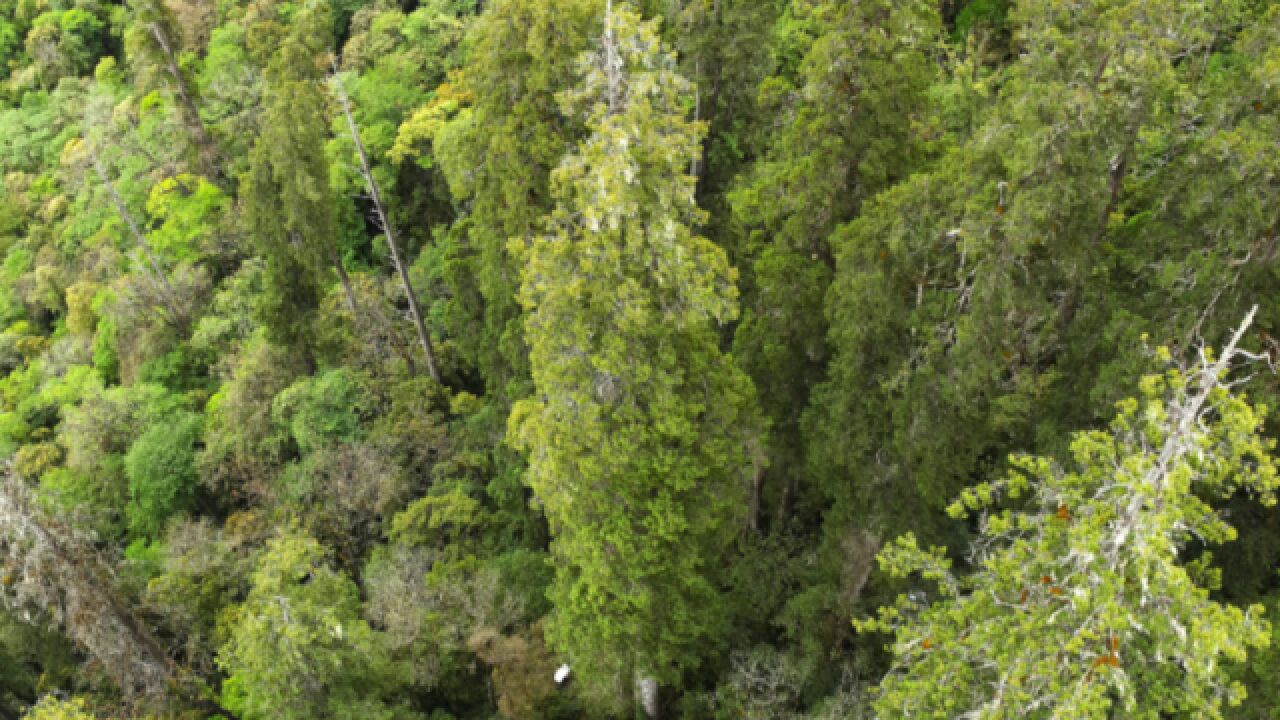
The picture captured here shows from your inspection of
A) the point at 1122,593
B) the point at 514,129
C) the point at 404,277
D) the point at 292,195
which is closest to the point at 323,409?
the point at 404,277

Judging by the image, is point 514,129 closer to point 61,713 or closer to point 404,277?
point 404,277

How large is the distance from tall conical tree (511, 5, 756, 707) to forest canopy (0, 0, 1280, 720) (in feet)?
0.20

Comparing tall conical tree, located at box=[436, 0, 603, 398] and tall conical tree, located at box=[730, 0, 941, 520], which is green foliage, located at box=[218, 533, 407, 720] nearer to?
tall conical tree, located at box=[436, 0, 603, 398]

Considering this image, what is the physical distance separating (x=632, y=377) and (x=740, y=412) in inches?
101

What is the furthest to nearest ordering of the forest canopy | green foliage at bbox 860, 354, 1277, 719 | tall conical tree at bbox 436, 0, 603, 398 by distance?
tall conical tree at bbox 436, 0, 603, 398
the forest canopy
green foliage at bbox 860, 354, 1277, 719

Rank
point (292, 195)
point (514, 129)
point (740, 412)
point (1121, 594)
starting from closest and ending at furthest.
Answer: point (1121, 594) < point (740, 412) < point (514, 129) < point (292, 195)

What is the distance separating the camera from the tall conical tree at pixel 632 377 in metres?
9.23

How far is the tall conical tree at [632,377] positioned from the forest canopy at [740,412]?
0.20 feet

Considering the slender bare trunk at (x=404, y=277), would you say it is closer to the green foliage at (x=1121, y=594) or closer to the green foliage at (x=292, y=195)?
the green foliage at (x=292, y=195)

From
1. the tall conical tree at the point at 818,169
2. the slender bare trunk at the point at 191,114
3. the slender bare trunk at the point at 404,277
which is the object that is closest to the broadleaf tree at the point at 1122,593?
the tall conical tree at the point at 818,169

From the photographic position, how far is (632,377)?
10.2 m

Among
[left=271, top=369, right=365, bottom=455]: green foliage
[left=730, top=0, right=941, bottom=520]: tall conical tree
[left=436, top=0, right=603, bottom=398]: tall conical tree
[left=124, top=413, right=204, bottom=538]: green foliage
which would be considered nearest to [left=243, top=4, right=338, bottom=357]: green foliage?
[left=271, top=369, right=365, bottom=455]: green foliage

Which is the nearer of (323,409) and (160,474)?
(323,409)

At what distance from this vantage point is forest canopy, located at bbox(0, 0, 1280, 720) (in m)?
7.47
